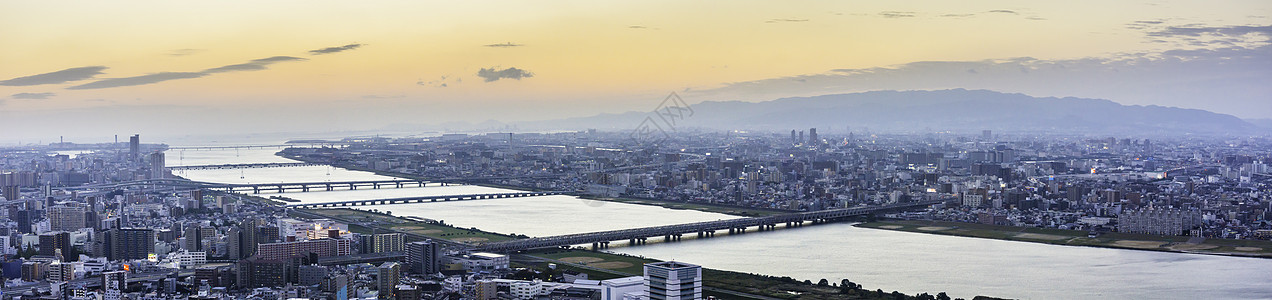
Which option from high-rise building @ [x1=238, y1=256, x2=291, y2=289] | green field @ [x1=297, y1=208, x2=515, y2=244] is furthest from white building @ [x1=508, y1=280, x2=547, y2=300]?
green field @ [x1=297, y1=208, x2=515, y2=244]

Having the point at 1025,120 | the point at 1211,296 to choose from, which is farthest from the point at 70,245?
the point at 1025,120

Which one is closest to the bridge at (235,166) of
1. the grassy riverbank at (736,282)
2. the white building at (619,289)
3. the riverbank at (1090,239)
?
the riverbank at (1090,239)

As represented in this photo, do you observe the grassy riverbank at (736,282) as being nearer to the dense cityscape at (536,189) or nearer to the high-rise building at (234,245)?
the dense cityscape at (536,189)

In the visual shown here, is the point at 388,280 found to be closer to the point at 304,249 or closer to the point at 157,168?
the point at 304,249

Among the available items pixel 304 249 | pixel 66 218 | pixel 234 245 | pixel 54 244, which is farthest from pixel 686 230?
pixel 66 218

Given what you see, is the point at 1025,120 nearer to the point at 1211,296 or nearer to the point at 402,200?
the point at 402,200
